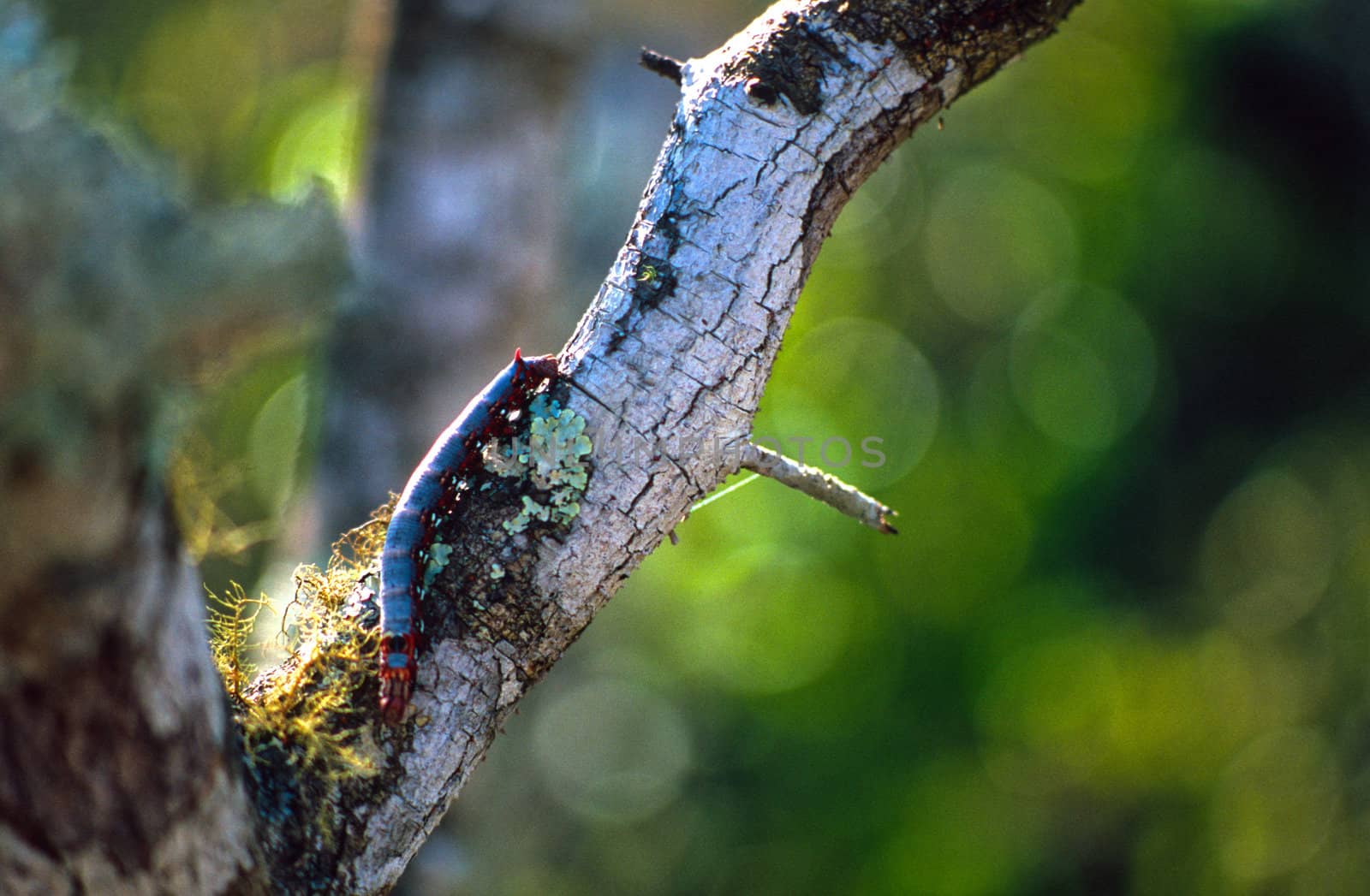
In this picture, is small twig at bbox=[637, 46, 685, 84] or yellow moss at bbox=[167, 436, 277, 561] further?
small twig at bbox=[637, 46, 685, 84]

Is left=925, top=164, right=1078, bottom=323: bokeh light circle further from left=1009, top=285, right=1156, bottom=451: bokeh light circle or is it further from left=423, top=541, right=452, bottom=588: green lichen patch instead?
left=423, top=541, right=452, bottom=588: green lichen patch

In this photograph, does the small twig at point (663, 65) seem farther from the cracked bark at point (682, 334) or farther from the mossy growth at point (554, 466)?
the mossy growth at point (554, 466)

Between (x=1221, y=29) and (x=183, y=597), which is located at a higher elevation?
(x=1221, y=29)

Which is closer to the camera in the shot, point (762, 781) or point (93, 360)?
point (93, 360)

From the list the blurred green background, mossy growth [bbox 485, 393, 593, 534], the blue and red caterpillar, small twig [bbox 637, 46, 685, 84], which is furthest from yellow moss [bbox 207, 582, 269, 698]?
the blurred green background

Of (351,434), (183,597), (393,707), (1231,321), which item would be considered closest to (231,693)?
(393,707)

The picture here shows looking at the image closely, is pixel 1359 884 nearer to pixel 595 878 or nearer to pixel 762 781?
pixel 762 781

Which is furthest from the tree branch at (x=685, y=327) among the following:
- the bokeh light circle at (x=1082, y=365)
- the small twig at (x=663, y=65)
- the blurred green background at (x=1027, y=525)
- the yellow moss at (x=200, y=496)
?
the bokeh light circle at (x=1082, y=365)

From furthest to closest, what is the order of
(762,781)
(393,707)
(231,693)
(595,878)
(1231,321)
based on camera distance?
(595,878)
(762,781)
(1231,321)
(231,693)
(393,707)
